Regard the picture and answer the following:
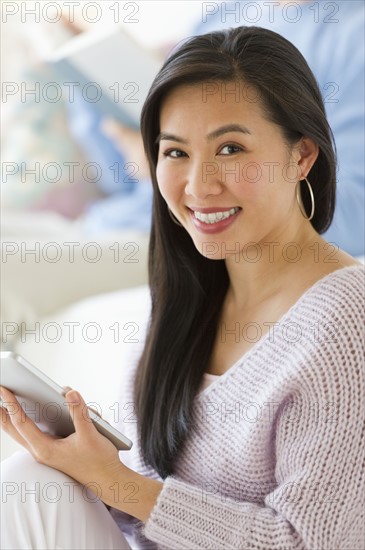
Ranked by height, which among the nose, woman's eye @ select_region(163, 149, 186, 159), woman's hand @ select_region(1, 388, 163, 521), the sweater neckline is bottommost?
woman's hand @ select_region(1, 388, 163, 521)

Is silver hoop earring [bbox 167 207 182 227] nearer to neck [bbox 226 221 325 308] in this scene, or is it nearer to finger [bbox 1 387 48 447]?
neck [bbox 226 221 325 308]

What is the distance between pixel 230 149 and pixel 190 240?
27 cm

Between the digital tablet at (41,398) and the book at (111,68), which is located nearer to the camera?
the digital tablet at (41,398)

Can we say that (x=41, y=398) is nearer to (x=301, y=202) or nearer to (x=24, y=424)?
(x=24, y=424)

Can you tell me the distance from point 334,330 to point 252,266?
10.5 inches

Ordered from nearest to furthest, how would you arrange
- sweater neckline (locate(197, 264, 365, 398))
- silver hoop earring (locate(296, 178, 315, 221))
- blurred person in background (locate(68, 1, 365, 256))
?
sweater neckline (locate(197, 264, 365, 398))
silver hoop earring (locate(296, 178, 315, 221))
blurred person in background (locate(68, 1, 365, 256))

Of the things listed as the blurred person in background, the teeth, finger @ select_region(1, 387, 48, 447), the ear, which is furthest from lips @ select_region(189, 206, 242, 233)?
the blurred person in background

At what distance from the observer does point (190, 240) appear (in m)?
1.36

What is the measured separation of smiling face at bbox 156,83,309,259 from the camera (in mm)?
1100

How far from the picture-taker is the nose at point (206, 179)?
43.9 inches

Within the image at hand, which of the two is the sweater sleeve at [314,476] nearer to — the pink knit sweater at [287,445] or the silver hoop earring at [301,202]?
the pink knit sweater at [287,445]

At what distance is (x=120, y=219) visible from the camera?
2586 mm

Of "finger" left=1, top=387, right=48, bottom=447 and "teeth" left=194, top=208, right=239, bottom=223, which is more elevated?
"teeth" left=194, top=208, right=239, bottom=223

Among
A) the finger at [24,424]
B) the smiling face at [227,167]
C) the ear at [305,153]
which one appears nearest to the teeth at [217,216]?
the smiling face at [227,167]
